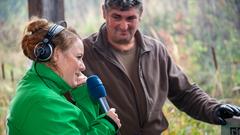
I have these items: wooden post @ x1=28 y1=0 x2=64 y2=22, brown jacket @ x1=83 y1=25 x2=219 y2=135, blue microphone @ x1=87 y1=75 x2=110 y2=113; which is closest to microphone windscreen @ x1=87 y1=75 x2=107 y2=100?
blue microphone @ x1=87 y1=75 x2=110 y2=113

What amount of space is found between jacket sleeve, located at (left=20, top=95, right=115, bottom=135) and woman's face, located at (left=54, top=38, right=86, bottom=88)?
12 cm

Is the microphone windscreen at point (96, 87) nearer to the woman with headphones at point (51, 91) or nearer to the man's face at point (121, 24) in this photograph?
the woman with headphones at point (51, 91)

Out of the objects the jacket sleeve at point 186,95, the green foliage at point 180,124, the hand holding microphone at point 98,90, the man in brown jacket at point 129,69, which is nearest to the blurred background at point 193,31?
the green foliage at point 180,124

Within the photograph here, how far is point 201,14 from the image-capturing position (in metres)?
3.81

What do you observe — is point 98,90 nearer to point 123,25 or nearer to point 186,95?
point 123,25

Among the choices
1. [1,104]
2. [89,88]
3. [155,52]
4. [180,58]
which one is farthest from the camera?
[180,58]

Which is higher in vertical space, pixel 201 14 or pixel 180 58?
pixel 201 14

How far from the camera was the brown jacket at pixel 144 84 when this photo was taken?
262cm

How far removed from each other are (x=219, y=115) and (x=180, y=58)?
47.6 inches

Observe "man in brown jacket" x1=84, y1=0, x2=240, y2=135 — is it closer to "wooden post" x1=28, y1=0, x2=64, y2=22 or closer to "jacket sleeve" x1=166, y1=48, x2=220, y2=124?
"jacket sleeve" x1=166, y1=48, x2=220, y2=124

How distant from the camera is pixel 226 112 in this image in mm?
2523

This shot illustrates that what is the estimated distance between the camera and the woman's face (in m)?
1.88

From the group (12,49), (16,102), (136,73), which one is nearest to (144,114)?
(136,73)

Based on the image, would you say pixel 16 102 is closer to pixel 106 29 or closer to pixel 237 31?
pixel 106 29
